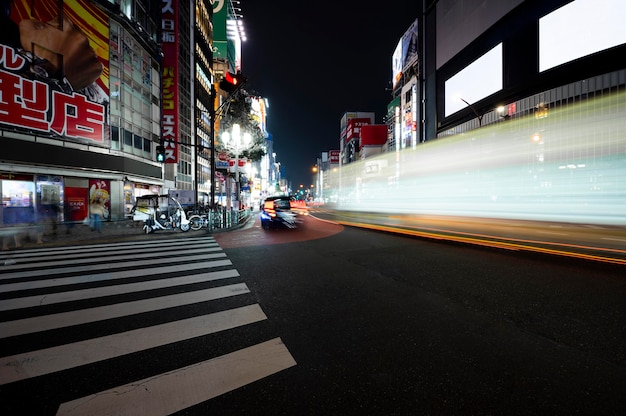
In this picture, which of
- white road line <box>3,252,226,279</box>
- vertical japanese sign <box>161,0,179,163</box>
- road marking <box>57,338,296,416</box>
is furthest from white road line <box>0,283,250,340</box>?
vertical japanese sign <box>161,0,179,163</box>

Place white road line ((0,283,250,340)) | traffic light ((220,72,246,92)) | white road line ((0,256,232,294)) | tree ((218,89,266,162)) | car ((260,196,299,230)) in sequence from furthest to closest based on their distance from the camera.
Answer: tree ((218,89,266,162)), traffic light ((220,72,246,92)), car ((260,196,299,230)), white road line ((0,256,232,294)), white road line ((0,283,250,340))

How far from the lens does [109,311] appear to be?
4.10 m

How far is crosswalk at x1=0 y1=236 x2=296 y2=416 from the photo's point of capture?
2237 millimetres

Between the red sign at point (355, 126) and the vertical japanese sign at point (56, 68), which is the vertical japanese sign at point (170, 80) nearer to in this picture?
the vertical japanese sign at point (56, 68)

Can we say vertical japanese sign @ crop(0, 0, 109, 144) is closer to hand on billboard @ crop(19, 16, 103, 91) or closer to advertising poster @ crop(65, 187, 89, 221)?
hand on billboard @ crop(19, 16, 103, 91)

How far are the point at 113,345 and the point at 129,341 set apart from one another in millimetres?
152

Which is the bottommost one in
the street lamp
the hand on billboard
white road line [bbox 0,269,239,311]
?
white road line [bbox 0,269,239,311]

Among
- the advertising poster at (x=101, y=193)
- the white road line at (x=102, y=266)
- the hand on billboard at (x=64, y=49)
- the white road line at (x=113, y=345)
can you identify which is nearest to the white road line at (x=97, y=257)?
the white road line at (x=102, y=266)

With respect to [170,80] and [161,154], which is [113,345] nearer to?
[161,154]

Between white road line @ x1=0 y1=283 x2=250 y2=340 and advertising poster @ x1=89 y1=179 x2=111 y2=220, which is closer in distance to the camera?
white road line @ x1=0 y1=283 x2=250 y2=340

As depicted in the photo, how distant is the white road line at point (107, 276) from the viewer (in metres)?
5.35

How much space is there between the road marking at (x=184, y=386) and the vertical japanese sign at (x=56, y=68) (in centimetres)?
2039

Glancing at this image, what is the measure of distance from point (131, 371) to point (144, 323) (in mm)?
1234

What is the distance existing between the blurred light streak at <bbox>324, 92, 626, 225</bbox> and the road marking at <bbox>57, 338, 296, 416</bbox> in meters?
14.3
